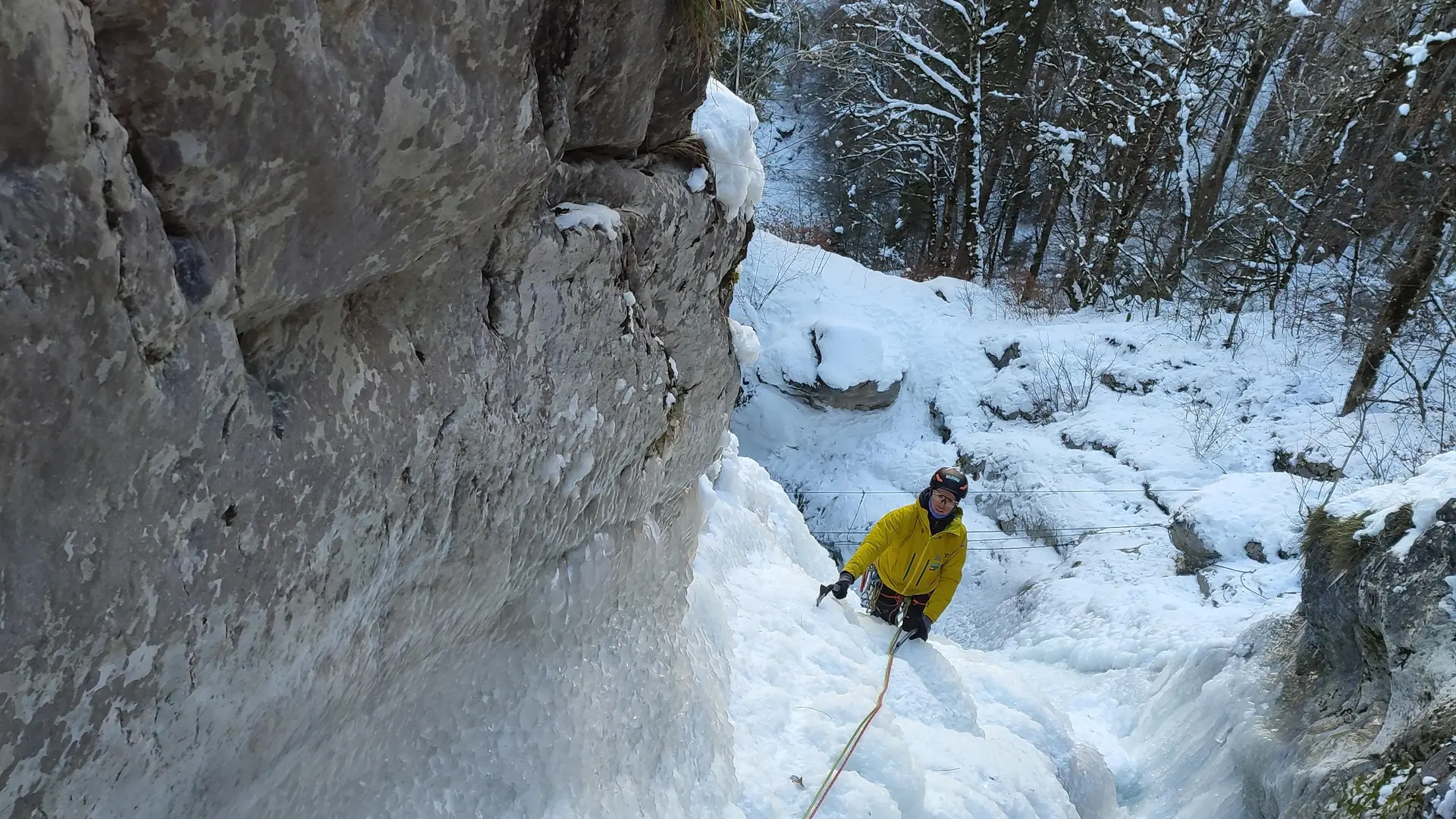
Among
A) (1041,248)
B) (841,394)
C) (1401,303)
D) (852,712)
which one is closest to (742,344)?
(852,712)

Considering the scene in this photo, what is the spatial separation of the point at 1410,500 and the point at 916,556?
231 centimetres

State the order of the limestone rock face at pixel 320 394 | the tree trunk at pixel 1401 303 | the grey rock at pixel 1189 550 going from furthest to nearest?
the tree trunk at pixel 1401 303, the grey rock at pixel 1189 550, the limestone rock face at pixel 320 394

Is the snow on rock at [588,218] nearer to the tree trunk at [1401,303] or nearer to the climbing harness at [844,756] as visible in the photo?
the climbing harness at [844,756]

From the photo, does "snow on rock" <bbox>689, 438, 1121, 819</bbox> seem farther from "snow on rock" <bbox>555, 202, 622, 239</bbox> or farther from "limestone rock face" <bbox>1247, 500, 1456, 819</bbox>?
"snow on rock" <bbox>555, 202, 622, 239</bbox>

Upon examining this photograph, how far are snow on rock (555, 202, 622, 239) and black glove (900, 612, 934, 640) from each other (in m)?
2.93

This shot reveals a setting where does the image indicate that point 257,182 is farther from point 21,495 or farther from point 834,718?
point 834,718

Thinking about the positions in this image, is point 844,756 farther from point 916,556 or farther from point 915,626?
point 916,556

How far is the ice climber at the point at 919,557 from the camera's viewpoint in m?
4.40

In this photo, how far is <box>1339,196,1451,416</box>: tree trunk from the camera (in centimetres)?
761

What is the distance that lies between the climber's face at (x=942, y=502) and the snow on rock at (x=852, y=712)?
69cm

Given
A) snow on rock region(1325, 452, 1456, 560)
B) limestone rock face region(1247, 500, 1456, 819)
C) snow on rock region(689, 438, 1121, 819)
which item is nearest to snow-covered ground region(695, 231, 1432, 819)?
snow on rock region(689, 438, 1121, 819)

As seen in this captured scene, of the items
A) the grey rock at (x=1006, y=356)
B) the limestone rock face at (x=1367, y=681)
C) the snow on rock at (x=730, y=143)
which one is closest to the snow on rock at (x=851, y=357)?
the grey rock at (x=1006, y=356)

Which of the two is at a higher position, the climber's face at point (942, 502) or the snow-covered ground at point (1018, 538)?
the climber's face at point (942, 502)

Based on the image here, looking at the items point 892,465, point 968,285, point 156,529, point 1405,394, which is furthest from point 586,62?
point 968,285
